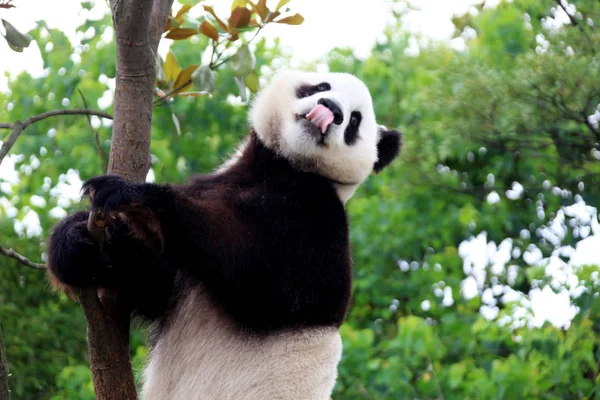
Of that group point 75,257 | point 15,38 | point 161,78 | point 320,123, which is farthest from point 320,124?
point 15,38

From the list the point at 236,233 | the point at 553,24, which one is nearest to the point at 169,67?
the point at 236,233

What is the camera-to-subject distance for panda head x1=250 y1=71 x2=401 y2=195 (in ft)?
15.2

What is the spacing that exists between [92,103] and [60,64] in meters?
0.92

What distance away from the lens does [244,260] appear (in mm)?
4117

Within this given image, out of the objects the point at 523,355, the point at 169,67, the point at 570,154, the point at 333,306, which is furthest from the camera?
the point at 570,154

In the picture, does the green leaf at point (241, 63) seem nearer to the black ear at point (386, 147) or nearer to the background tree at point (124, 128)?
the background tree at point (124, 128)

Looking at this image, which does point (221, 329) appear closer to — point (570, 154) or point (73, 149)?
point (570, 154)

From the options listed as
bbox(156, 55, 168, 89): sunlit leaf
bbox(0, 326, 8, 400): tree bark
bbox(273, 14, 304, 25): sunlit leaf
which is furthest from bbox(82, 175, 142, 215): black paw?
bbox(273, 14, 304, 25): sunlit leaf

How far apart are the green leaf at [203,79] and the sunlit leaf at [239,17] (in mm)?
276

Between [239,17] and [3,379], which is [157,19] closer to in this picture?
[239,17]

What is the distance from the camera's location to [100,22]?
1279cm

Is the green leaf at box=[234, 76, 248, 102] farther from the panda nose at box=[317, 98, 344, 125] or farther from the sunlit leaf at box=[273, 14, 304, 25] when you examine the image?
the panda nose at box=[317, 98, 344, 125]

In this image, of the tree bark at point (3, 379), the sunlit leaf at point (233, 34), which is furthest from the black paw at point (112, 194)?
the sunlit leaf at point (233, 34)

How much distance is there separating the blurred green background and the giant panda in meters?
4.52
